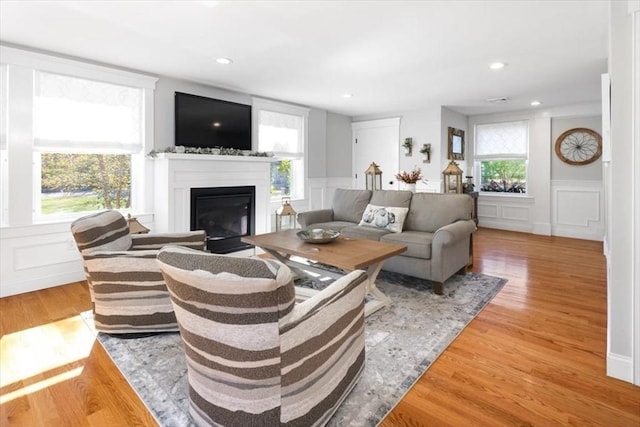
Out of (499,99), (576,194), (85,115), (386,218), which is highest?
(499,99)

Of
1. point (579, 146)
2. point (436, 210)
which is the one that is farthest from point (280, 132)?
point (579, 146)

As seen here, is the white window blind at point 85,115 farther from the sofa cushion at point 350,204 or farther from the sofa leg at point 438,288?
the sofa leg at point 438,288

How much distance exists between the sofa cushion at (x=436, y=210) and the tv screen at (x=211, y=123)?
2619mm

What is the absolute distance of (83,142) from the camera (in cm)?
365

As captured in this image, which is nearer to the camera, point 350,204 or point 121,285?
point 121,285

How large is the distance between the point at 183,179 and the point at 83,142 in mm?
1060

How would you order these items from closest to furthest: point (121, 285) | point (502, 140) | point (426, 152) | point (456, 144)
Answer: point (121, 285) < point (426, 152) < point (456, 144) < point (502, 140)

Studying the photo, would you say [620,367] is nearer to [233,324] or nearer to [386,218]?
[233,324]

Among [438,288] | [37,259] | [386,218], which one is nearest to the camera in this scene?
[438,288]

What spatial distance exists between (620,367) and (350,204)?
322 cm

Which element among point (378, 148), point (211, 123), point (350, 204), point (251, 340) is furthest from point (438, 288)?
point (378, 148)

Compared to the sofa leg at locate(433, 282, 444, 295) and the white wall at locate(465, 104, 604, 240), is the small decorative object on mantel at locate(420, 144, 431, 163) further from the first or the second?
the sofa leg at locate(433, 282, 444, 295)

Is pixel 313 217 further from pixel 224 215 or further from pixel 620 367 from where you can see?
pixel 620 367

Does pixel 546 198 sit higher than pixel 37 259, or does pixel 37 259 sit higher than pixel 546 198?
pixel 546 198
